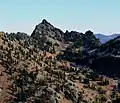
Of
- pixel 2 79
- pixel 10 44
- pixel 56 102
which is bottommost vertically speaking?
pixel 56 102

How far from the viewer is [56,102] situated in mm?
112625

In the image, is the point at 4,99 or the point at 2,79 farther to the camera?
the point at 2,79

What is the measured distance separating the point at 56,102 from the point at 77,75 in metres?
56.1

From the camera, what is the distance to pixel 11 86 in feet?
372

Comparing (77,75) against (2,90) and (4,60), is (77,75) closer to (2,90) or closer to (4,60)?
(4,60)

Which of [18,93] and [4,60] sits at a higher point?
[4,60]

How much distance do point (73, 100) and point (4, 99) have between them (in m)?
29.1

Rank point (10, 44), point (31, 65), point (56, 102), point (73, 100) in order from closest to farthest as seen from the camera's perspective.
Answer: point (56, 102)
point (73, 100)
point (31, 65)
point (10, 44)

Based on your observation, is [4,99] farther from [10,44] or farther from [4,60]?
[10,44]

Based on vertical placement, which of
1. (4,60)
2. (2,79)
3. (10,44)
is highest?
(10,44)

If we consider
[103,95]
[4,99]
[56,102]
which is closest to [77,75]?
[103,95]

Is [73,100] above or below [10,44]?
below

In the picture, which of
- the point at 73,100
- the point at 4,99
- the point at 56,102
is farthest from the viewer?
the point at 73,100

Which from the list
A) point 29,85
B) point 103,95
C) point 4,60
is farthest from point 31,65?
point 103,95
